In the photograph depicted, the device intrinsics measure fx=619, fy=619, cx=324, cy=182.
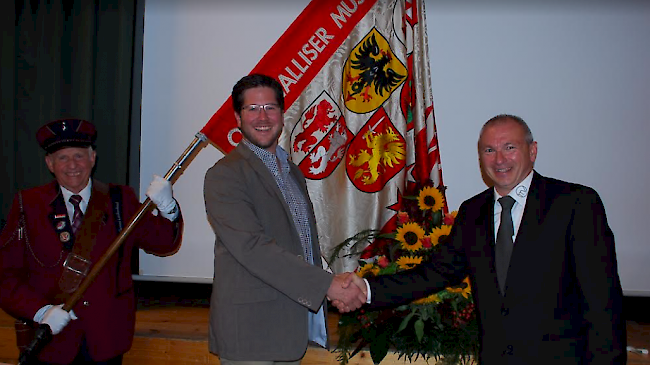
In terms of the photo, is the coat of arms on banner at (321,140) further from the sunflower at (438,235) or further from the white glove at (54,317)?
the white glove at (54,317)

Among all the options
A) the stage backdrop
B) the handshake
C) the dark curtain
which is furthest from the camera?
the dark curtain

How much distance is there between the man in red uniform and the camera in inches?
86.5

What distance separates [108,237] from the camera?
233 cm

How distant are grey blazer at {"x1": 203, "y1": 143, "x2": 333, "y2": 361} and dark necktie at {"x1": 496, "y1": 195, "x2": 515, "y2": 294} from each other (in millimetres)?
549

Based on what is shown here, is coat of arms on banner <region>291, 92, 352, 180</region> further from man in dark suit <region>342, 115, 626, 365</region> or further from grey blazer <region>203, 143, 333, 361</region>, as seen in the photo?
man in dark suit <region>342, 115, 626, 365</region>

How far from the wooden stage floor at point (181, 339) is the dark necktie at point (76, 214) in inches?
36.5

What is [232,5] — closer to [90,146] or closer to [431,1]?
[431,1]

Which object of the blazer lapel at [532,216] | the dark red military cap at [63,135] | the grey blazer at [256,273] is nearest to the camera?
the blazer lapel at [532,216]

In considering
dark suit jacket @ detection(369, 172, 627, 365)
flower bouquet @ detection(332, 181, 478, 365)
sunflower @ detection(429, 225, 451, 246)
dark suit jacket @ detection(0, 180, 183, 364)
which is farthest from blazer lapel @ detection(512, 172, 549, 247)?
dark suit jacket @ detection(0, 180, 183, 364)

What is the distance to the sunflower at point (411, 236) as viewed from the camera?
8.78ft

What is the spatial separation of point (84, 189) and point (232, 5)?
6.05 feet

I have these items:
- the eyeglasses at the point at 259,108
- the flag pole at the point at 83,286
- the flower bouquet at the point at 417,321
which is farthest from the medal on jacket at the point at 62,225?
the flower bouquet at the point at 417,321

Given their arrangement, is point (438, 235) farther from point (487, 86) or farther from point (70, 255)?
point (70, 255)

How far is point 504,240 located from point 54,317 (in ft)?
4.96
